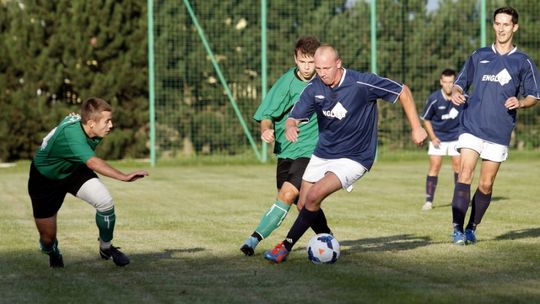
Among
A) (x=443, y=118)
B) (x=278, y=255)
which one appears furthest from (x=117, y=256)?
(x=443, y=118)

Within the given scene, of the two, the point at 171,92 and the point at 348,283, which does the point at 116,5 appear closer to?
the point at 171,92

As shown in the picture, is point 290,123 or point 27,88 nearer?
point 290,123

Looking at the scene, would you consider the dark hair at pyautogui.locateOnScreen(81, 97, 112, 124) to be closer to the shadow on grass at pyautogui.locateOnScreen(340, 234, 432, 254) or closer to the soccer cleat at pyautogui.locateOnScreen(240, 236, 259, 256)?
the soccer cleat at pyautogui.locateOnScreen(240, 236, 259, 256)

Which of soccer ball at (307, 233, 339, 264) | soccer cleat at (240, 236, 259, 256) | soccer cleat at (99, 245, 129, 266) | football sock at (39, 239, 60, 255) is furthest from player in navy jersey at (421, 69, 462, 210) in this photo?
football sock at (39, 239, 60, 255)

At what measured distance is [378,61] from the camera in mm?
28156

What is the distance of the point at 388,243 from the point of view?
11.0 metres

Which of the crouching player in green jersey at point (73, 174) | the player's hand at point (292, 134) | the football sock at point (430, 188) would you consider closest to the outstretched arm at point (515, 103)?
the player's hand at point (292, 134)

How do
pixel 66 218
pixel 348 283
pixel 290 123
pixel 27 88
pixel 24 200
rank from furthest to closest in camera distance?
pixel 27 88
pixel 24 200
pixel 66 218
pixel 290 123
pixel 348 283

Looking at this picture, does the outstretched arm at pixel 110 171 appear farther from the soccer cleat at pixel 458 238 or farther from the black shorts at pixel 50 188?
the soccer cleat at pixel 458 238

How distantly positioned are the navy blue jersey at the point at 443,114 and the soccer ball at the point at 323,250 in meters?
7.04

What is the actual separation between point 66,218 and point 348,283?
22.9 feet

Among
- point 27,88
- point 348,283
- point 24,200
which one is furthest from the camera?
point 27,88

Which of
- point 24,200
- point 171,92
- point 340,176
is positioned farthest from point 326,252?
point 171,92

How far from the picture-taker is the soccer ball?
30.6 feet
